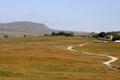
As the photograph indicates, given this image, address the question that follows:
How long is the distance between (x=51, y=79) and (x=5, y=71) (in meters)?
7.60

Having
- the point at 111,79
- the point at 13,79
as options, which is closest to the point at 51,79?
the point at 13,79

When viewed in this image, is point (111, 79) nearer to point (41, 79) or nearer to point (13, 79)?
point (41, 79)

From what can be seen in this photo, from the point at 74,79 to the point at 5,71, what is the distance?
917 cm

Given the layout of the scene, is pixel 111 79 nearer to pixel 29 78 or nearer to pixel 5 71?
pixel 29 78

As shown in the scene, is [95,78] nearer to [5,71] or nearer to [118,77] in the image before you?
[118,77]

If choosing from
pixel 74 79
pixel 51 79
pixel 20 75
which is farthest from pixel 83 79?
pixel 20 75

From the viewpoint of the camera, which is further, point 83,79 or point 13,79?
point 83,79

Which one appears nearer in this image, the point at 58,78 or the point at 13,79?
the point at 13,79

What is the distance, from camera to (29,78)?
136 ft

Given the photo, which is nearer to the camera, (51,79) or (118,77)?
(51,79)

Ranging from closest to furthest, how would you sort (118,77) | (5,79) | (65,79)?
(5,79) → (65,79) → (118,77)

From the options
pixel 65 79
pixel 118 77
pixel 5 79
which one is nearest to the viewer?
pixel 5 79

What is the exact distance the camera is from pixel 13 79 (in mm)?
39625

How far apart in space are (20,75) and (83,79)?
285 inches
